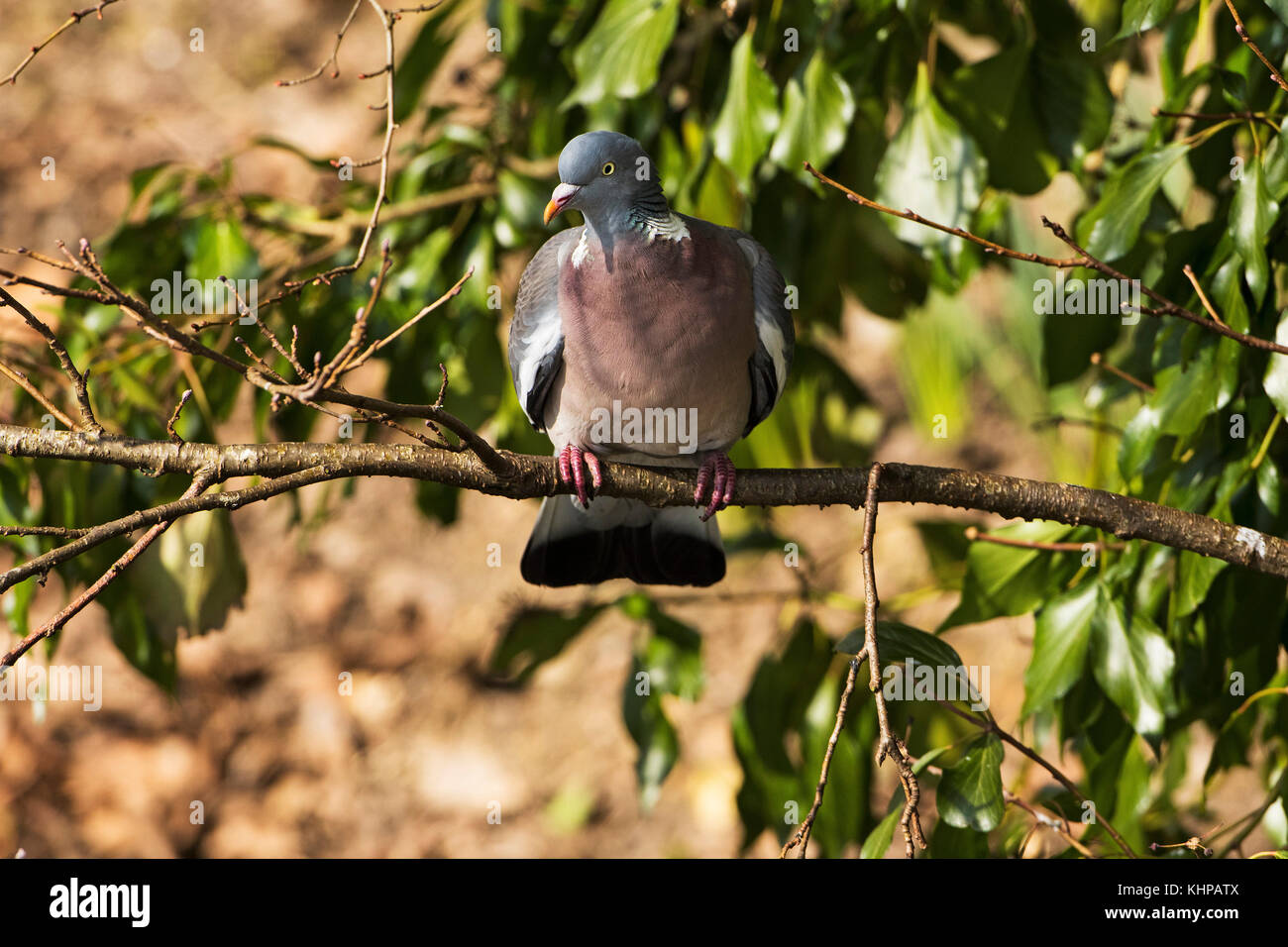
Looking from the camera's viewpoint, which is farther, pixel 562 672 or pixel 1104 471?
pixel 562 672

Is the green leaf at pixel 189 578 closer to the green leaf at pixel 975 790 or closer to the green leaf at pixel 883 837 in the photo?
the green leaf at pixel 883 837

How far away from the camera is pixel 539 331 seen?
2.84 meters

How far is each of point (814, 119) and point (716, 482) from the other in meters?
0.83

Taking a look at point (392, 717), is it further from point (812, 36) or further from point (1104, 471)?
point (812, 36)

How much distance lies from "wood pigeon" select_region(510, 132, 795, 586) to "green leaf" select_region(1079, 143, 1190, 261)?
84 centimetres

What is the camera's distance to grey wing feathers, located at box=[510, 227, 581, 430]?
281 centimetres

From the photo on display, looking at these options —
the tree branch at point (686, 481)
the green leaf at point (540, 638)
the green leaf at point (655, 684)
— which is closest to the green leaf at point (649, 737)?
the green leaf at point (655, 684)

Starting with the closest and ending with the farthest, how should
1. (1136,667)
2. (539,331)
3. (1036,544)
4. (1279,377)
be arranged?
(1279,377)
(1136,667)
(1036,544)
(539,331)

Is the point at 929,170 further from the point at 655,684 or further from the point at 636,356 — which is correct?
the point at 655,684

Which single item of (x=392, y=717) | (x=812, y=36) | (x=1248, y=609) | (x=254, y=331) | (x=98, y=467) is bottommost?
(x=392, y=717)

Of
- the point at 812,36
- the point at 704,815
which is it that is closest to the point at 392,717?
the point at 704,815

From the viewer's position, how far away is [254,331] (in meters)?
3.20

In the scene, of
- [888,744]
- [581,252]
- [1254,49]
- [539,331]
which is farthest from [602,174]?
[888,744]
